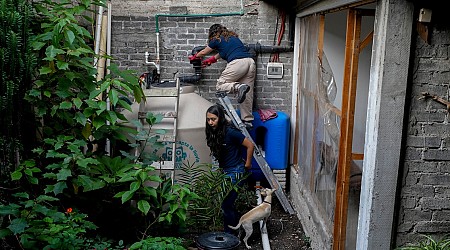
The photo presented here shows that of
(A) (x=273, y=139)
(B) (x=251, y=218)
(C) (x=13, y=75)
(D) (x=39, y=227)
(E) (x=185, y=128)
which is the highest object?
(C) (x=13, y=75)

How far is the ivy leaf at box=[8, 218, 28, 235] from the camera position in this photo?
2889 millimetres

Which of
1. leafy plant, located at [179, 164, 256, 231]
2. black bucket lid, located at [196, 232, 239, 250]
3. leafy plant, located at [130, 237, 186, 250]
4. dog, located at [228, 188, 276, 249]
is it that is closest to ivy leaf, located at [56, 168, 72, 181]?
leafy plant, located at [130, 237, 186, 250]

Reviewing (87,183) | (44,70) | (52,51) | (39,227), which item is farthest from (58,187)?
(52,51)

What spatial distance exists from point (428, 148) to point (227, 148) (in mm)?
2262

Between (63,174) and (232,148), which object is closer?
(63,174)

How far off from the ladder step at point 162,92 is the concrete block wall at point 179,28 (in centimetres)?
146

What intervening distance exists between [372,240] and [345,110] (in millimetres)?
1002

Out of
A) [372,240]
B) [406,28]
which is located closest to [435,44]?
[406,28]

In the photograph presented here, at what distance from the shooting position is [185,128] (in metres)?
4.94

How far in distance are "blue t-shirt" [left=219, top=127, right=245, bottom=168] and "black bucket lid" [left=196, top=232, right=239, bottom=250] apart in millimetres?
1181

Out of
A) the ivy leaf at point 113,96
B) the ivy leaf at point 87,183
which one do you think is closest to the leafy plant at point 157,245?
the ivy leaf at point 87,183

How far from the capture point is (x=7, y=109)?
3.04 meters

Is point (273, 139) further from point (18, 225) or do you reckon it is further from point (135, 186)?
point (18, 225)

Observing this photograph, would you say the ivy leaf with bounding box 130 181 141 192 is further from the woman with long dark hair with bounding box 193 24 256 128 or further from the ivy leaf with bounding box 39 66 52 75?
the woman with long dark hair with bounding box 193 24 256 128
